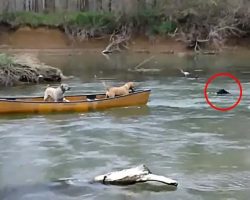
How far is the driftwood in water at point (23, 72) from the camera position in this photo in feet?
92.7

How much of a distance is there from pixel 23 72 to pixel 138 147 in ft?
46.3

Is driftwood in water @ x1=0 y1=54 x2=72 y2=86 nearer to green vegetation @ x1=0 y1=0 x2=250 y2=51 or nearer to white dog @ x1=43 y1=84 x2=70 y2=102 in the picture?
white dog @ x1=43 y1=84 x2=70 y2=102

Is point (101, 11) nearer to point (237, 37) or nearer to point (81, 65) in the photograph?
point (237, 37)

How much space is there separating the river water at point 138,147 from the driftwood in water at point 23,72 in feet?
3.95

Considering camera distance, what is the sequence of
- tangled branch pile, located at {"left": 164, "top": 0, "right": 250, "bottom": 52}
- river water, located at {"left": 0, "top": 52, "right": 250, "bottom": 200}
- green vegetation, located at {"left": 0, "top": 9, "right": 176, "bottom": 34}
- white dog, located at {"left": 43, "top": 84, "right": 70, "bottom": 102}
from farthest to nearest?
green vegetation, located at {"left": 0, "top": 9, "right": 176, "bottom": 34}, tangled branch pile, located at {"left": 164, "top": 0, "right": 250, "bottom": 52}, white dog, located at {"left": 43, "top": 84, "right": 70, "bottom": 102}, river water, located at {"left": 0, "top": 52, "right": 250, "bottom": 200}

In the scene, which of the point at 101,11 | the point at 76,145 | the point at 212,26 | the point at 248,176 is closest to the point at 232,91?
the point at 76,145

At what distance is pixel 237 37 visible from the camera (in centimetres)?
5103

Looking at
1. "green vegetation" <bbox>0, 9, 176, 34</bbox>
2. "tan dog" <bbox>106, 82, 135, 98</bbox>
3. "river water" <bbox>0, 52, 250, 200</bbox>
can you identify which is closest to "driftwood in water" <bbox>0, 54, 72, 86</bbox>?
"river water" <bbox>0, 52, 250, 200</bbox>

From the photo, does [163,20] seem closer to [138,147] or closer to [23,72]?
[23,72]

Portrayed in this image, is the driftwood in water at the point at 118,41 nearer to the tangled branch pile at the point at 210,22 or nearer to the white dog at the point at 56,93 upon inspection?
the tangled branch pile at the point at 210,22

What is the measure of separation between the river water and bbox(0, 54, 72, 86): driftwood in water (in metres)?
1.20

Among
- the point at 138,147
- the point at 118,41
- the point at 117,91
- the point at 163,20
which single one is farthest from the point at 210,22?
the point at 138,147

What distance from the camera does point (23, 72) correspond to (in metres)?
29.2

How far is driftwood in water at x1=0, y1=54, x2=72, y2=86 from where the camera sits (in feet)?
92.7
